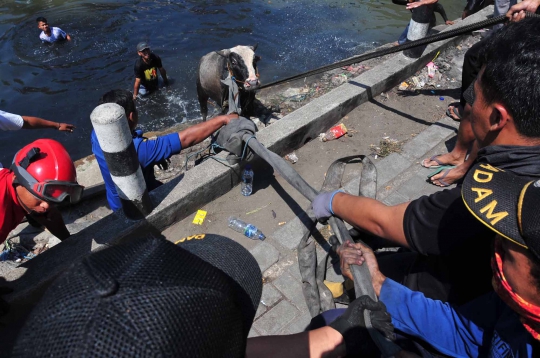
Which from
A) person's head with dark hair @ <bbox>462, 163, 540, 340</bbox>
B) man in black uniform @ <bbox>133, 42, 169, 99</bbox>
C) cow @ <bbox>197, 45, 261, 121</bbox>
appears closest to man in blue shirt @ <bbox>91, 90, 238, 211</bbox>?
cow @ <bbox>197, 45, 261, 121</bbox>

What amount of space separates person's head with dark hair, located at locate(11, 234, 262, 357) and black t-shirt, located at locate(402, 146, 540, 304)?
117 cm

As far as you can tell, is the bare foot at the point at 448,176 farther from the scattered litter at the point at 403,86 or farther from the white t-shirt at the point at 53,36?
the white t-shirt at the point at 53,36

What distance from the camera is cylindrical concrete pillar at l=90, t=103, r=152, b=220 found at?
2697mm

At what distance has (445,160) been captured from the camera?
4.36 meters

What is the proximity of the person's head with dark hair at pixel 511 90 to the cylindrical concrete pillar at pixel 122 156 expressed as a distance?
2.29 m

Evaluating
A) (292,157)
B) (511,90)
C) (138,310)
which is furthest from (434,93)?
(138,310)

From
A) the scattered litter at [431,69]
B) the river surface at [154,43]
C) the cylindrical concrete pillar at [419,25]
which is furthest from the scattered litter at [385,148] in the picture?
the river surface at [154,43]

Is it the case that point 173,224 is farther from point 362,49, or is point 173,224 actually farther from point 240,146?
point 362,49

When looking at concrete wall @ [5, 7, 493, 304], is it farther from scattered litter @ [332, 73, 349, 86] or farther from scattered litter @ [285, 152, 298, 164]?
scattered litter @ [332, 73, 349, 86]

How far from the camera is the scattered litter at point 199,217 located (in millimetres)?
3914

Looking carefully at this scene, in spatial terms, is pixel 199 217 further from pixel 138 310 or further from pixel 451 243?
pixel 138 310

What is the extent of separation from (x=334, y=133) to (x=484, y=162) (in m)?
3.27

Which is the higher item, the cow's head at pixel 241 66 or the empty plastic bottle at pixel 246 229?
the cow's head at pixel 241 66

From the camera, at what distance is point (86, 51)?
38.3 feet
